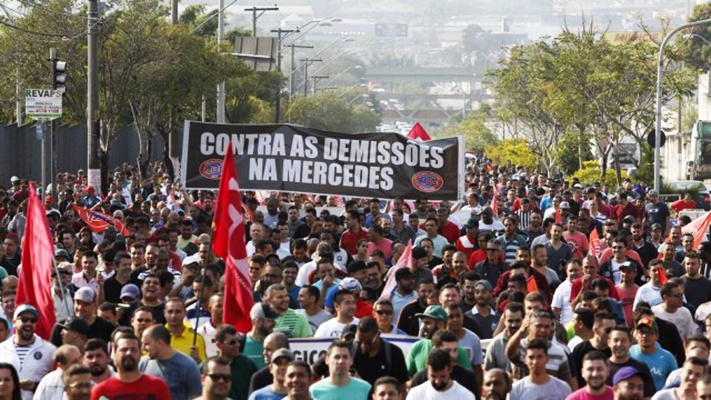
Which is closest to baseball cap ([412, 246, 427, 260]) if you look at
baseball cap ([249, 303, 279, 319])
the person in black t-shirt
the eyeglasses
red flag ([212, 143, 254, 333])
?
red flag ([212, 143, 254, 333])

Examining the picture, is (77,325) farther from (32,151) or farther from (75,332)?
(32,151)

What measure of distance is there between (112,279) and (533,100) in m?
52.5

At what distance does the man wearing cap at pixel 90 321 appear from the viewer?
11609 millimetres

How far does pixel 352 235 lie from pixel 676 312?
249 inches

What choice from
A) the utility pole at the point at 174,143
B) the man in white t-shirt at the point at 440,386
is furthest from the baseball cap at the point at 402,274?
the utility pole at the point at 174,143

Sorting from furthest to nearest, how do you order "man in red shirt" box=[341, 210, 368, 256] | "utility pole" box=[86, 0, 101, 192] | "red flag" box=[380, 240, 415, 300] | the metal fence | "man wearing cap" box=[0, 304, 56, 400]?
the metal fence
"utility pole" box=[86, 0, 101, 192]
"man in red shirt" box=[341, 210, 368, 256]
"red flag" box=[380, 240, 415, 300]
"man wearing cap" box=[0, 304, 56, 400]

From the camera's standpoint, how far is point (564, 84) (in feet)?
161

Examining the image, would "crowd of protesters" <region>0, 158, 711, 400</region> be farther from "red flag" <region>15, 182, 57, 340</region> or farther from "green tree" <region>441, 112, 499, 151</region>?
"green tree" <region>441, 112, 499, 151</region>

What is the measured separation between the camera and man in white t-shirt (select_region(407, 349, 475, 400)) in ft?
31.7

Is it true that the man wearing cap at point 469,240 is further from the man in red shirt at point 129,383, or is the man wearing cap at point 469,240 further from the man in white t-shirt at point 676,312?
the man in red shirt at point 129,383

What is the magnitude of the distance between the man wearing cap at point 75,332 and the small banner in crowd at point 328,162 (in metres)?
9.64

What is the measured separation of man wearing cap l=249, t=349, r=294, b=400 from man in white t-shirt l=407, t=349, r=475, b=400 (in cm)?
72

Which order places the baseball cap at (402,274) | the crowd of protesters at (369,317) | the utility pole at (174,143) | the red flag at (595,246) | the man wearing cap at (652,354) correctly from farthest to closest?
1. the utility pole at (174,143)
2. the red flag at (595,246)
3. the baseball cap at (402,274)
4. the man wearing cap at (652,354)
5. the crowd of protesters at (369,317)

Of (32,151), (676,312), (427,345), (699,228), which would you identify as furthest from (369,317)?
(32,151)
